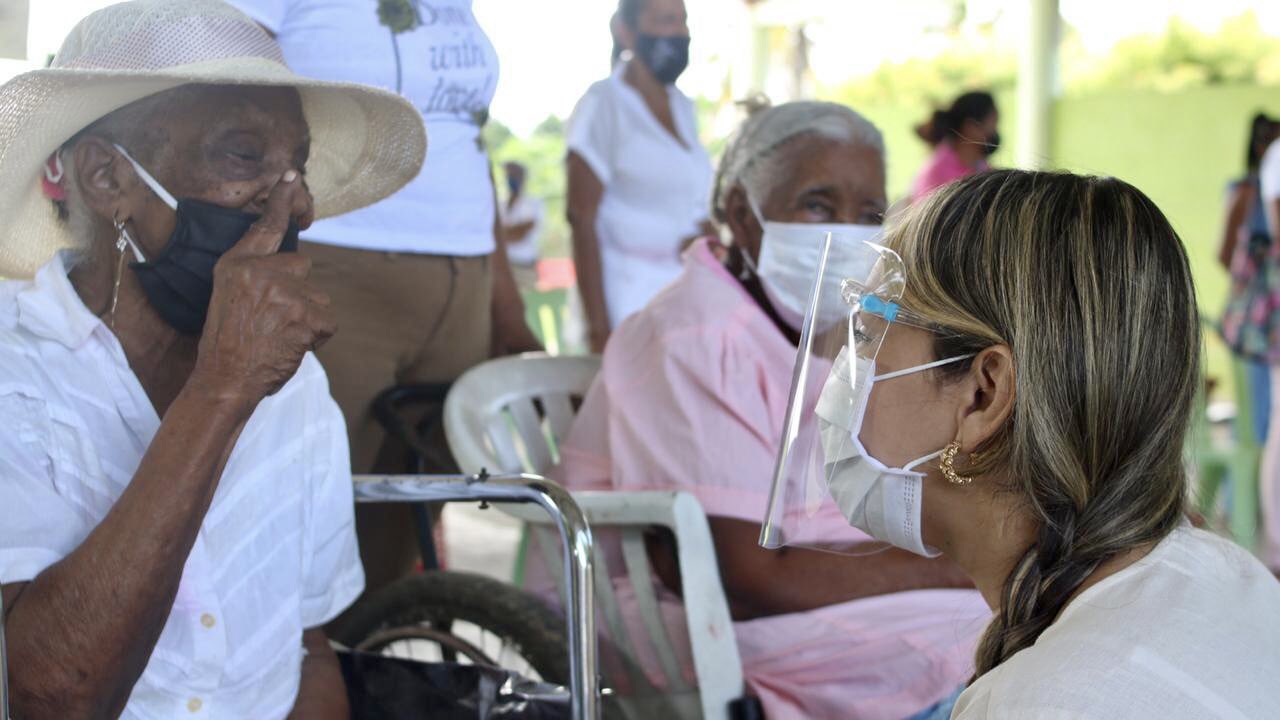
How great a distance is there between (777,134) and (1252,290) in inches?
112

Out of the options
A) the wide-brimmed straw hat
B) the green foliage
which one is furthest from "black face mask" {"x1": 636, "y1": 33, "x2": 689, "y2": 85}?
the green foliage

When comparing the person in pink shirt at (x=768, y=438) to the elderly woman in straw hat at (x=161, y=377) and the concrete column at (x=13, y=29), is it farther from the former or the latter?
the concrete column at (x=13, y=29)

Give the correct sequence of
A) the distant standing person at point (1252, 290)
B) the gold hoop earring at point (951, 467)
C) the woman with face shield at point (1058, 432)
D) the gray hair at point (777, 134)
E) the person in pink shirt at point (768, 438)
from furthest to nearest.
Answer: the distant standing person at point (1252, 290) → the gray hair at point (777, 134) → the person in pink shirt at point (768, 438) → the gold hoop earring at point (951, 467) → the woman with face shield at point (1058, 432)

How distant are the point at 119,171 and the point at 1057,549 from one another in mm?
1097

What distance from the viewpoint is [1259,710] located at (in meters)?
1.08

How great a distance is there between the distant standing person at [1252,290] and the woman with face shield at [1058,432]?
3.46 m

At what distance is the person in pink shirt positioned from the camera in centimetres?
201

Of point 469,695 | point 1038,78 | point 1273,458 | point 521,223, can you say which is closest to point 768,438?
point 469,695

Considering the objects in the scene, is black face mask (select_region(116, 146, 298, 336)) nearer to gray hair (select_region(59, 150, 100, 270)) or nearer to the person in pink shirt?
gray hair (select_region(59, 150, 100, 270))

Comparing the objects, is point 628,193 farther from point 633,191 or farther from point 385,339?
point 385,339

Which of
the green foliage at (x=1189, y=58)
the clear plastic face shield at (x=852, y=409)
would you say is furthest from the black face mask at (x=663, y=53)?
the green foliage at (x=1189, y=58)

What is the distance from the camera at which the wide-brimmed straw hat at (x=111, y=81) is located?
1.47m

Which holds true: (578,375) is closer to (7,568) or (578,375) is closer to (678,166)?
(678,166)

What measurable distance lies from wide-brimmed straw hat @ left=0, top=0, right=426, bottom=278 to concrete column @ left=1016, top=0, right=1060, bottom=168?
1063 centimetres
